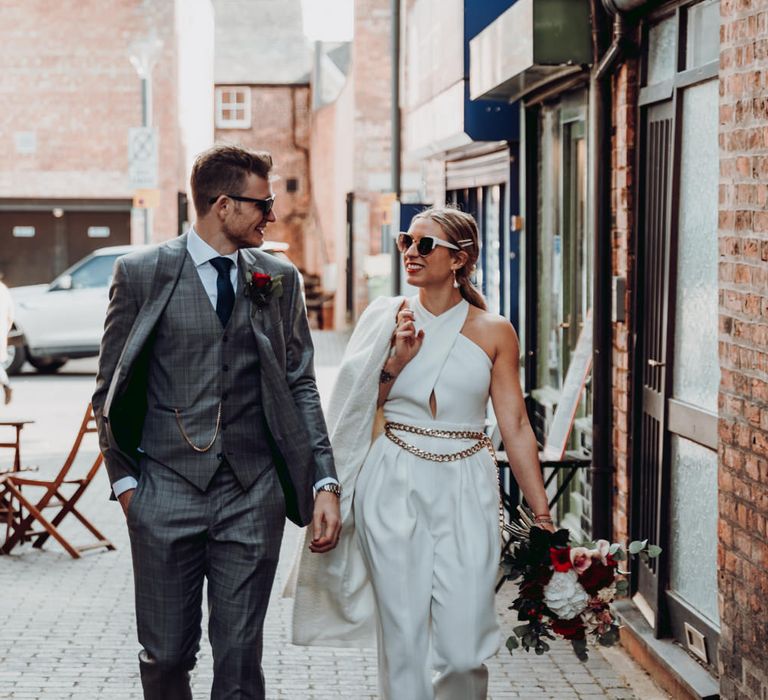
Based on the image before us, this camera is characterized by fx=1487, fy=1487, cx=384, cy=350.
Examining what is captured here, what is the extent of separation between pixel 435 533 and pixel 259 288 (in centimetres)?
105

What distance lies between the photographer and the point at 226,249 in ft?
14.3

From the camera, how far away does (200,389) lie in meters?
4.21

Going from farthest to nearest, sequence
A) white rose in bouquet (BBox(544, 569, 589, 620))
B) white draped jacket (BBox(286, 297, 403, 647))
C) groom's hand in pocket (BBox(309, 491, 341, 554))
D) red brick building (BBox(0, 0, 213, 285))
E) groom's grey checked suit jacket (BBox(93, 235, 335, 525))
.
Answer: red brick building (BBox(0, 0, 213, 285))
white draped jacket (BBox(286, 297, 403, 647))
white rose in bouquet (BBox(544, 569, 589, 620))
groom's hand in pocket (BBox(309, 491, 341, 554))
groom's grey checked suit jacket (BBox(93, 235, 335, 525))

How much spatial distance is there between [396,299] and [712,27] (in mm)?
1950

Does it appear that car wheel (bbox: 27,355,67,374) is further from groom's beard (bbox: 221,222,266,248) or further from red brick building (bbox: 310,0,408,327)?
groom's beard (bbox: 221,222,266,248)

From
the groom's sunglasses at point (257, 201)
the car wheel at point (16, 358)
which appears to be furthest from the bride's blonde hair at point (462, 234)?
the car wheel at point (16, 358)

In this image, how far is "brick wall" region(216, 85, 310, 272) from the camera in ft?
169

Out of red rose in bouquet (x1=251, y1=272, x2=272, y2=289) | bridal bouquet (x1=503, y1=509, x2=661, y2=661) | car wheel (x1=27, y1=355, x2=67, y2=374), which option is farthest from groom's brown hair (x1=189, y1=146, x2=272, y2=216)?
car wheel (x1=27, y1=355, x2=67, y2=374)

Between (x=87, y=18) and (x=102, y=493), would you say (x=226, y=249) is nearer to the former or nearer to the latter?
(x=102, y=493)

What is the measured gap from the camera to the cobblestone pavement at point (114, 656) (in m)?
6.21

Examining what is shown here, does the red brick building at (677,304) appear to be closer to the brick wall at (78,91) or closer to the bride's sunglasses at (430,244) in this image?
the bride's sunglasses at (430,244)

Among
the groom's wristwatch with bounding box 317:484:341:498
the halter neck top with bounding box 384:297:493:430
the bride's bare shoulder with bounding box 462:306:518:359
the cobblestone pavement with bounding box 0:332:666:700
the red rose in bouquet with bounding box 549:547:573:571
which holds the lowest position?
the cobblestone pavement with bounding box 0:332:666:700

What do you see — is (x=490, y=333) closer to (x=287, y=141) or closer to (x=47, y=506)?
(x=47, y=506)

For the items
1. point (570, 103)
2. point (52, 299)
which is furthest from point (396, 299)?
point (52, 299)
